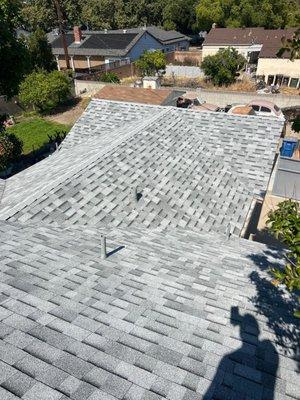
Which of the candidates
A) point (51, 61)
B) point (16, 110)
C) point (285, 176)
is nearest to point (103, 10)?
point (51, 61)

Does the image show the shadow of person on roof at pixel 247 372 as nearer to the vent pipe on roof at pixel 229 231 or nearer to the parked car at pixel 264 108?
the vent pipe on roof at pixel 229 231

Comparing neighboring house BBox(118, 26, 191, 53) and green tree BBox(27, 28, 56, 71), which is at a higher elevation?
green tree BBox(27, 28, 56, 71)

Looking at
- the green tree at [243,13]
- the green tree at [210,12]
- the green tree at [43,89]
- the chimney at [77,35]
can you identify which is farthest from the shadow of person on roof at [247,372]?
the green tree at [210,12]

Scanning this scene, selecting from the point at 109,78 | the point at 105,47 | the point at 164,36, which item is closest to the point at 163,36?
the point at 164,36

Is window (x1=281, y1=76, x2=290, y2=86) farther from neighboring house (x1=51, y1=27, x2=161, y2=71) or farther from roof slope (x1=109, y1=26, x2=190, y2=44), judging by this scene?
roof slope (x1=109, y1=26, x2=190, y2=44)

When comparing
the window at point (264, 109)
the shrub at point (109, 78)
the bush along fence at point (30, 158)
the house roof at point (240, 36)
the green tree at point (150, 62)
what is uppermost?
the house roof at point (240, 36)

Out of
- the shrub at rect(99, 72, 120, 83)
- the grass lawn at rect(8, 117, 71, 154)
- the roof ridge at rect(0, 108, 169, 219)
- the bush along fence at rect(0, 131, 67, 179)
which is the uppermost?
the roof ridge at rect(0, 108, 169, 219)

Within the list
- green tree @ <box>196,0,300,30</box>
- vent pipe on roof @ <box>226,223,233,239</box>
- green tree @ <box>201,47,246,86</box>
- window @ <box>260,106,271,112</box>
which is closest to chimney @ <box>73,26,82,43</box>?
green tree @ <box>201,47,246,86</box>
